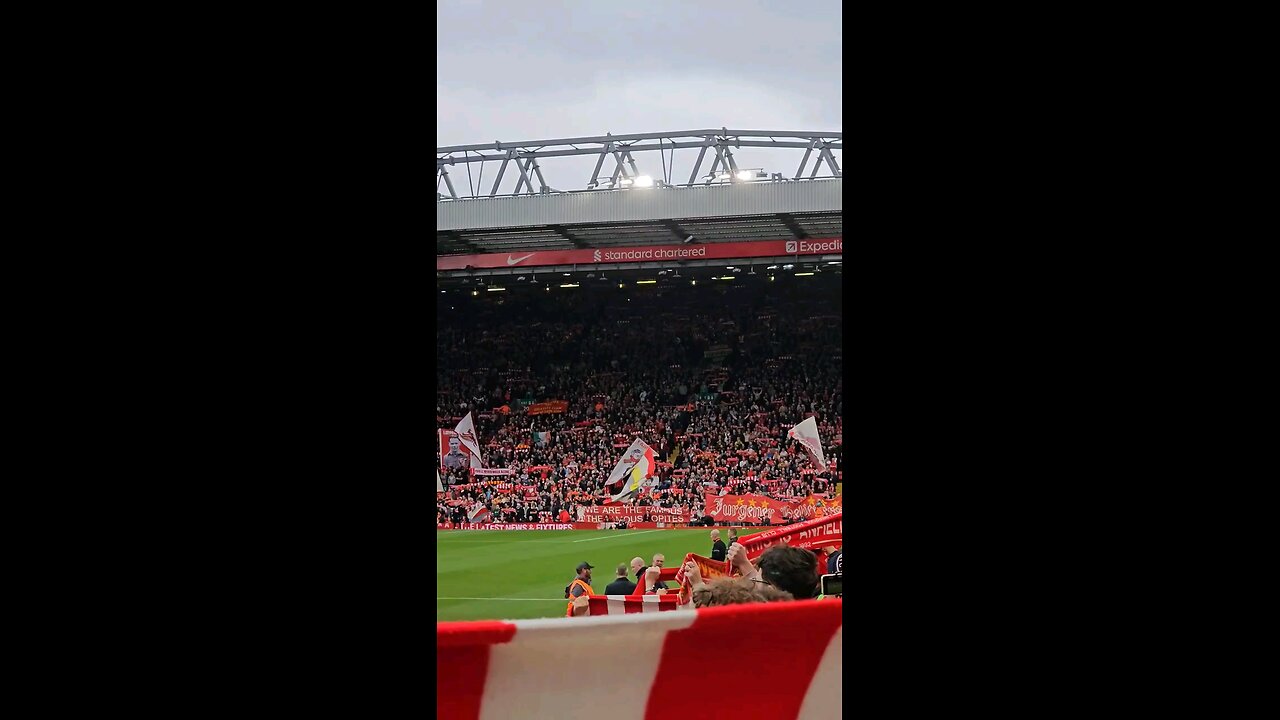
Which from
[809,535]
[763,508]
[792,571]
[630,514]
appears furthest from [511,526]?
[792,571]

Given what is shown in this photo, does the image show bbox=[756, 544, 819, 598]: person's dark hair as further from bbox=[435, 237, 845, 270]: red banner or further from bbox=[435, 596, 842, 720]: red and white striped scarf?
bbox=[435, 237, 845, 270]: red banner

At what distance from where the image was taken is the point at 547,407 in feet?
86.3

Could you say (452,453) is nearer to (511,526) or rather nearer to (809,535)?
(511,526)

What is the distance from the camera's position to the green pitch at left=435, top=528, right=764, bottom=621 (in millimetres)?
11383

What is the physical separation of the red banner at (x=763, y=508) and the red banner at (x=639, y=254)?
20.8 feet

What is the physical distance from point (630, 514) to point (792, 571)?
1584 cm

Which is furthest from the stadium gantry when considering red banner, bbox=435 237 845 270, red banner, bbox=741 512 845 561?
red banner, bbox=741 512 845 561
